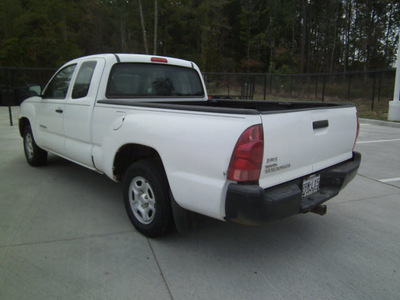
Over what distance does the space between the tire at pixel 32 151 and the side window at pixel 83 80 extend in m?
1.80

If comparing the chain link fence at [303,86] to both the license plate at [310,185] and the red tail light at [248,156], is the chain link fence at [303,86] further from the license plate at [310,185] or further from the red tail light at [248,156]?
the red tail light at [248,156]

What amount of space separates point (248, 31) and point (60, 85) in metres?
48.2

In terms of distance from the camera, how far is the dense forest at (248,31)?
3969 centimetres

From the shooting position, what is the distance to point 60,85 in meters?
4.78

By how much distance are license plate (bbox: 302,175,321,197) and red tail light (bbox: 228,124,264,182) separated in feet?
2.28

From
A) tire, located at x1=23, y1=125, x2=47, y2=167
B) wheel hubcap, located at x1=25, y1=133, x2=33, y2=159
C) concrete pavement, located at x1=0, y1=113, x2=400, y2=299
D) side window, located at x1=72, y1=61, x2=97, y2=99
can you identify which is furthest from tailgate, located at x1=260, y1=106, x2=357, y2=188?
wheel hubcap, located at x1=25, y1=133, x2=33, y2=159

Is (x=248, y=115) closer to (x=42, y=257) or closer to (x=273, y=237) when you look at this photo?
(x=273, y=237)

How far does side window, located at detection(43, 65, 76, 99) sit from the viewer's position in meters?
4.59

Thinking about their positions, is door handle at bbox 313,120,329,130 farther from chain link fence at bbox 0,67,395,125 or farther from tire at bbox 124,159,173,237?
chain link fence at bbox 0,67,395,125

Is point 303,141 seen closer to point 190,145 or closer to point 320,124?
point 320,124

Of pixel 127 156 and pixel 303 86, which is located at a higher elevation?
pixel 303 86

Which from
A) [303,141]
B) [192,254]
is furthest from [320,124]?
[192,254]

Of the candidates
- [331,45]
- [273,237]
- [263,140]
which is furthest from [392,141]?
[331,45]

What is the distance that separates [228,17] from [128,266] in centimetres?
5307
